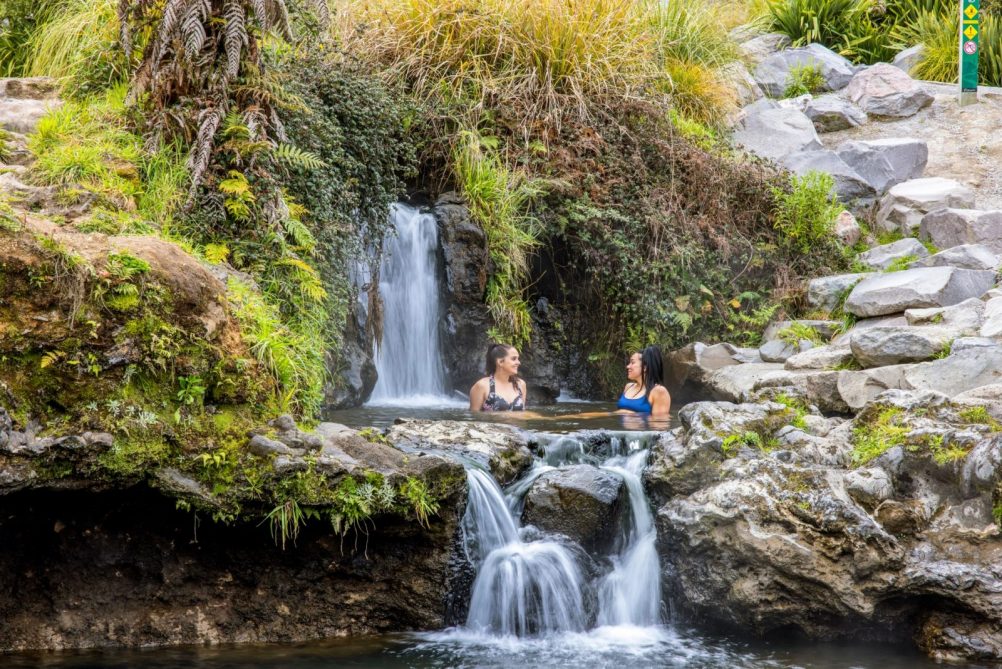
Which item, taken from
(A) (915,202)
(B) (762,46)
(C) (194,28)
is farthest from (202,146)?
(B) (762,46)

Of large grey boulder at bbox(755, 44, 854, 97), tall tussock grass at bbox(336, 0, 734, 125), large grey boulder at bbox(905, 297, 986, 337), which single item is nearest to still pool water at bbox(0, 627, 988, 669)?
large grey boulder at bbox(905, 297, 986, 337)

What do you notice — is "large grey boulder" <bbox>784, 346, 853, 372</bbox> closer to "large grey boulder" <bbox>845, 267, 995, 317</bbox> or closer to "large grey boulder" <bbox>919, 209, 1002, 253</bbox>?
"large grey boulder" <bbox>845, 267, 995, 317</bbox>

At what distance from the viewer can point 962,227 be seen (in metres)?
12.2

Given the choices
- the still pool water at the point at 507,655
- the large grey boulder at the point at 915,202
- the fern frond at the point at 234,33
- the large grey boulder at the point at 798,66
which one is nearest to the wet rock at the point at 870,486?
the still pool water at the point at 507,655

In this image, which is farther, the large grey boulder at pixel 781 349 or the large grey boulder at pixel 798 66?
the large grey boulder at pixel 798 66

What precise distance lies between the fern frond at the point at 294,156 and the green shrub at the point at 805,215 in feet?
22.1

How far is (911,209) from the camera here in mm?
13281

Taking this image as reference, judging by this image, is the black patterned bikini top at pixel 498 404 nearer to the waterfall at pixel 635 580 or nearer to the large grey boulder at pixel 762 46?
the waterfall at pixel 635 580

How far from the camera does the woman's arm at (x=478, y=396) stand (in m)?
9.40

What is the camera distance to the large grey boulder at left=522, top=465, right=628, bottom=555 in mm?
6281

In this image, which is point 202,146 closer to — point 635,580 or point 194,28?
point 194,28

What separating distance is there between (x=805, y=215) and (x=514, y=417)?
571cm

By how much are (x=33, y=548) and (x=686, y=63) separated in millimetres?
11603

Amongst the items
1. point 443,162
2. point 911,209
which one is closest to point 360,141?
point 443,162
